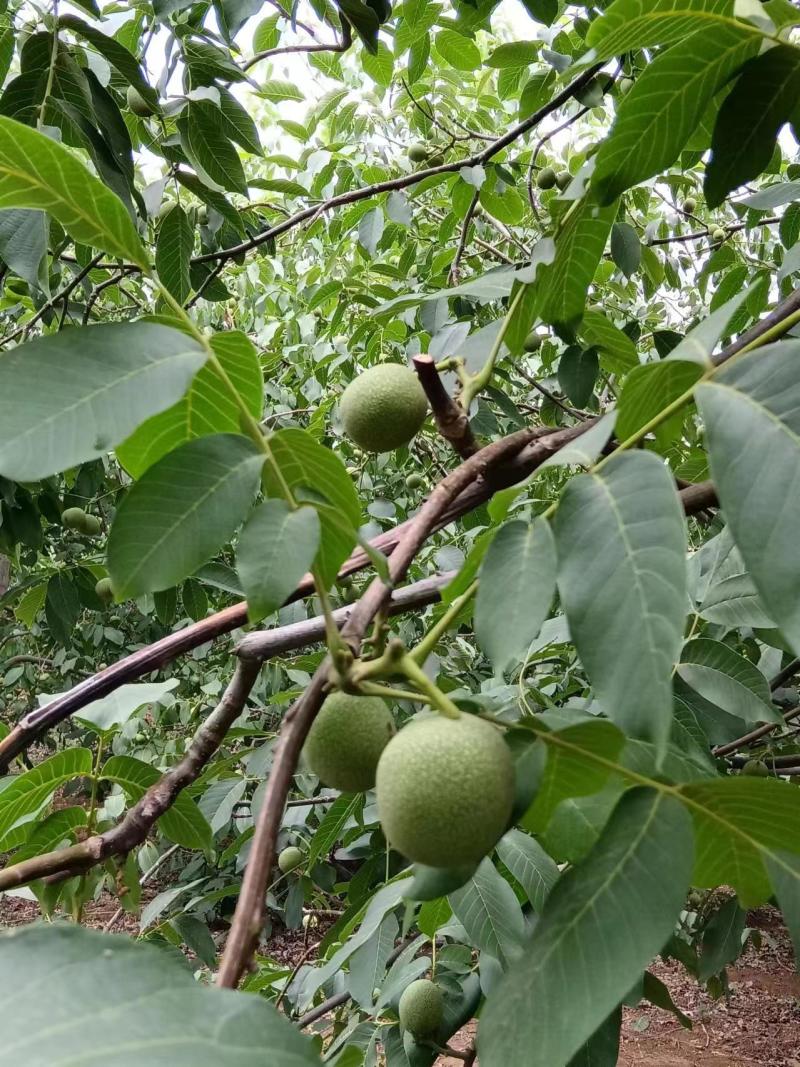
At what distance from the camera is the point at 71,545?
13.4ft

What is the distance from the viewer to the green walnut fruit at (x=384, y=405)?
3.01 feet

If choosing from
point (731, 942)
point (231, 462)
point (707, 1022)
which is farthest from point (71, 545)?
point (707, 1022)

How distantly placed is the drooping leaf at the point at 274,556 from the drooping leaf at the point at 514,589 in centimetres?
12

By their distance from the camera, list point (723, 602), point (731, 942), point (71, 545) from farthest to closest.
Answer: point (71, 545) → point (731, 942) → point (723, 602)

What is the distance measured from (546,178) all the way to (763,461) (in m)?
2.40

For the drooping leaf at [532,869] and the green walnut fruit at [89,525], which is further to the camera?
the green walnut fruit at [89,525]

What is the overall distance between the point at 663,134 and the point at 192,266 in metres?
1.60

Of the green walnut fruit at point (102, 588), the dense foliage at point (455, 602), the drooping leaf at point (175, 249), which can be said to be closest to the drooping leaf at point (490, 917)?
the dense foliage at point (455, 602)

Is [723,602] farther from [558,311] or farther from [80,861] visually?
[80,861]

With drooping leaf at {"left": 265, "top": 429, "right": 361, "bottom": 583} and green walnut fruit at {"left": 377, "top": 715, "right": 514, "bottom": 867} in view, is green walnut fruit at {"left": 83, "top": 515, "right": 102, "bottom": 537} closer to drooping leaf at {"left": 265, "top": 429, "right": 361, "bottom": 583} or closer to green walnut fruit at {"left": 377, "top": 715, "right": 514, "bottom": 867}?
drooping leaf at {"left": 265, "top": 429, "right": 361, "bottom": 583}

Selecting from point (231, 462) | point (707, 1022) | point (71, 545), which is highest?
point (231, 462)

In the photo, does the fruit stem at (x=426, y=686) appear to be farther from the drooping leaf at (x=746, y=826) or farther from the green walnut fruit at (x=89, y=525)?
the green walnut fruit at (x=89, y=525)

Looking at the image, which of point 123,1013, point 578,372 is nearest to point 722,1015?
point 578,372

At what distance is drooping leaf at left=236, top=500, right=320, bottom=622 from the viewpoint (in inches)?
22.4
